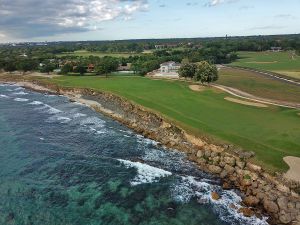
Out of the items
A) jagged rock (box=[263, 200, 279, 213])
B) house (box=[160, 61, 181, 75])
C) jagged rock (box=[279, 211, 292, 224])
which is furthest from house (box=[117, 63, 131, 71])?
jagged rock (box=[279, 211, 292, 224])

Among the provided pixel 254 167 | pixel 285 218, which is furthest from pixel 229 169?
pixel 285 218

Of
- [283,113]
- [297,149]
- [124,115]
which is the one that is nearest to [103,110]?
[124,115]

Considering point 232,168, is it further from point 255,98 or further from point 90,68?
point 90,68

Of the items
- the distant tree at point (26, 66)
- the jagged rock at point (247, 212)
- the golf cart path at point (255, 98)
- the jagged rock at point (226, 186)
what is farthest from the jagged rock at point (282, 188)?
the distant tree at point (26, 66)

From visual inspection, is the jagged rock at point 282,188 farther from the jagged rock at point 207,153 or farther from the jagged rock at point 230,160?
the jagged rock at point 207,153

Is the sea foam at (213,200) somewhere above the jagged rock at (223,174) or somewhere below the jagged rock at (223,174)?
below

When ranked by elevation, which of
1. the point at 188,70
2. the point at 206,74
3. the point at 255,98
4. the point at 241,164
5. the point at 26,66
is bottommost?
the point at 255,98

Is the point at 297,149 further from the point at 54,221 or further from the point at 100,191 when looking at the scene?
the point at 54,221
